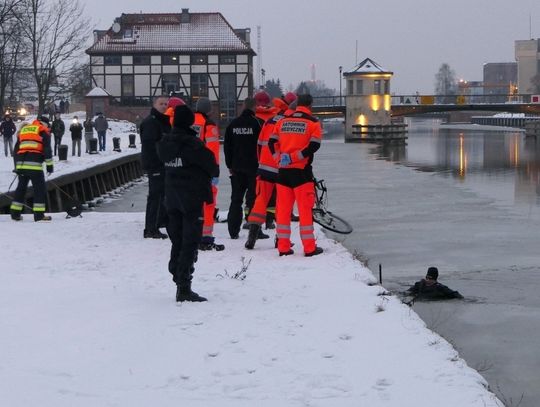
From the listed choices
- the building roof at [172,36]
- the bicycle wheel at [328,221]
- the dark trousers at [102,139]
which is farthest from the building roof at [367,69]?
the bicycle wheel at [328,221]

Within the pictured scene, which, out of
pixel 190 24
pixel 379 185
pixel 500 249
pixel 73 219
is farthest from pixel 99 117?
pixel 190 24

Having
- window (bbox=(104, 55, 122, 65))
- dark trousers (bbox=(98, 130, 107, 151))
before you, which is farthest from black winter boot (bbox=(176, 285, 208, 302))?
window (bbox=(104, 55, 122, 65))

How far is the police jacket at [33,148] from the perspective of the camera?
1416 centimetres

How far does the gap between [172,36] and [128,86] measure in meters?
6.24

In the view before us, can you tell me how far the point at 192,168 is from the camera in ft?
26.5

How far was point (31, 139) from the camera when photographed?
46.6 ft

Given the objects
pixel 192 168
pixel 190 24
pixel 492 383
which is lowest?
pixel 492 383

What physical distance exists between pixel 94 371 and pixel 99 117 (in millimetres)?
34430

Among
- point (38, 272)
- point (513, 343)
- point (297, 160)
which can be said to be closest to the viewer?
point (513, 343)

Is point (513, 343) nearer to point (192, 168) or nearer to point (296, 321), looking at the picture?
point (296, 321)

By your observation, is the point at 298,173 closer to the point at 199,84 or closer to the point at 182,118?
the point at 182,118

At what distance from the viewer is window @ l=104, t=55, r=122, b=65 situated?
255 ft

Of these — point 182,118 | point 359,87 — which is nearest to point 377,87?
point 359,87

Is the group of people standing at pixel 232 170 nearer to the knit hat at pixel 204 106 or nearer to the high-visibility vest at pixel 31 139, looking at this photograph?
the knit hat at pixel 204 106
